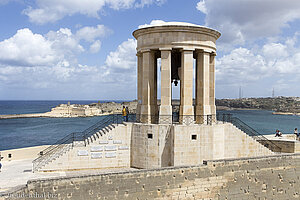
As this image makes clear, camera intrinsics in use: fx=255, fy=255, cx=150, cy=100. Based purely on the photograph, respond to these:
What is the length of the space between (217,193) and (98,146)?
7535 mm

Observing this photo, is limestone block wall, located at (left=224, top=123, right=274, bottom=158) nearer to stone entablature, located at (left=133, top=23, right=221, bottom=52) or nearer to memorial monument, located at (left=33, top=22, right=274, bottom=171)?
memorial monument, located at (left=33, top=22, right=274, bottom=171)

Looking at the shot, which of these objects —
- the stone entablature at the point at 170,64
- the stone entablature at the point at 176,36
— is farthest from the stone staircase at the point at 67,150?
the stone entablature at the point at 176,36

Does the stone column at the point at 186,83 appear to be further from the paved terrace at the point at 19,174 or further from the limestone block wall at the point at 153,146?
the paved terrace at the point at 19,174

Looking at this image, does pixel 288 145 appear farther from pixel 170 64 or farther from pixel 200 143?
pixel 170 64

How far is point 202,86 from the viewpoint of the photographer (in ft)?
58.0

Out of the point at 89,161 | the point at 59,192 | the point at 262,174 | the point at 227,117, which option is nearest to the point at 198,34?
the point at 227,117

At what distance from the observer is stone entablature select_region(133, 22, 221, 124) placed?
54.2 feet

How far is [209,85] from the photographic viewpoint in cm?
1944

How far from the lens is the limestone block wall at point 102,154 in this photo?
608 inches

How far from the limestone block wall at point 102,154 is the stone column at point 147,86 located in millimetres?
1607

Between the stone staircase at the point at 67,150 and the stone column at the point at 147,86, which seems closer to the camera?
the stone staircase at the point at 67,150

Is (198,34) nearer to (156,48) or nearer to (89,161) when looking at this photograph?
(156,48)

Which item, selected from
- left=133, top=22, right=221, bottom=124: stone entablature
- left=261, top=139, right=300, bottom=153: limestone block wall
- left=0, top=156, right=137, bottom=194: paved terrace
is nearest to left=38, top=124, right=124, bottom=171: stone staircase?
left=0, top=156, right=137, bottom=194: paved terrace

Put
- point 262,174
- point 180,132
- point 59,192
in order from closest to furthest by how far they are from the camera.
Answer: point 59,192
point 262,174
point 180,132
